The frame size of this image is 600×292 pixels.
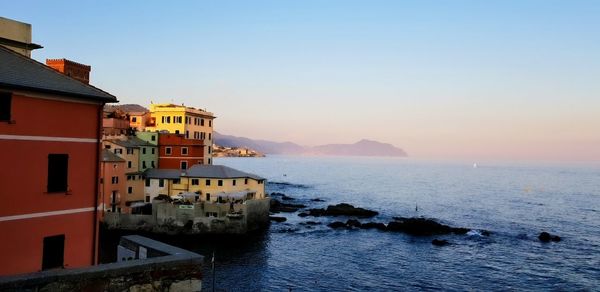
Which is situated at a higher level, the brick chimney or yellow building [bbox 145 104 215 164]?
the brick chimney

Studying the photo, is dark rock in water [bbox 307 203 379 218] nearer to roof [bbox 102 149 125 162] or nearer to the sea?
the sea

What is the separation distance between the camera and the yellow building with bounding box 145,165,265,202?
68438 millimetres

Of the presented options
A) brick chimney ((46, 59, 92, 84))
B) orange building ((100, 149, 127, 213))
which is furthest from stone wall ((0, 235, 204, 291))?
orange building ((100, 149, 127, 213))

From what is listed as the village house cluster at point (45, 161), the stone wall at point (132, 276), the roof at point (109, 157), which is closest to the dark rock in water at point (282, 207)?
the roof at point (109, 157)

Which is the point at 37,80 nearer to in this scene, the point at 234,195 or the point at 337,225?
the point at 234,195

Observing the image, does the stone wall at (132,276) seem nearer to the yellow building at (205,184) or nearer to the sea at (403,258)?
the sea at (403,258)

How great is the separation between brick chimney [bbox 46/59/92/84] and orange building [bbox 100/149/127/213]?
11.6 metres

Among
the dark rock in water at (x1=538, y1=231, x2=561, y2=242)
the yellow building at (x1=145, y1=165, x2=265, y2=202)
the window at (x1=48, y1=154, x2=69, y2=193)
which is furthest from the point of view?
the dark rock in water at (x1=538, y1=231, x2=561, y2=242)

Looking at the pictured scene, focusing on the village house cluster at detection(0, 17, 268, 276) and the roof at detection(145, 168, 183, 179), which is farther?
the roof at detection(145, 168, 183, 179)

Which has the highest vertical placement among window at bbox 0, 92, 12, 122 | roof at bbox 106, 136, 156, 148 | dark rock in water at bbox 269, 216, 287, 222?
window at bbox 0, 92, 12, 122

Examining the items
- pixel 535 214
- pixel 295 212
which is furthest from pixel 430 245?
pixel 535 214

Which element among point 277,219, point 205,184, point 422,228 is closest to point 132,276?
point 205,184

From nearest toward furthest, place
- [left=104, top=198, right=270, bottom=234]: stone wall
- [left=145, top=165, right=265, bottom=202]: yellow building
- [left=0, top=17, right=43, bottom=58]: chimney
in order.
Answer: [left=0, top=17, right=43, bottom=58]: chimney, [left=104, top=198, right=270, bottom=234]: stone wall, [left=145, top=165, right=265, bottom=202]: yellow building

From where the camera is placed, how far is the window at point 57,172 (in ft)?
55.5
